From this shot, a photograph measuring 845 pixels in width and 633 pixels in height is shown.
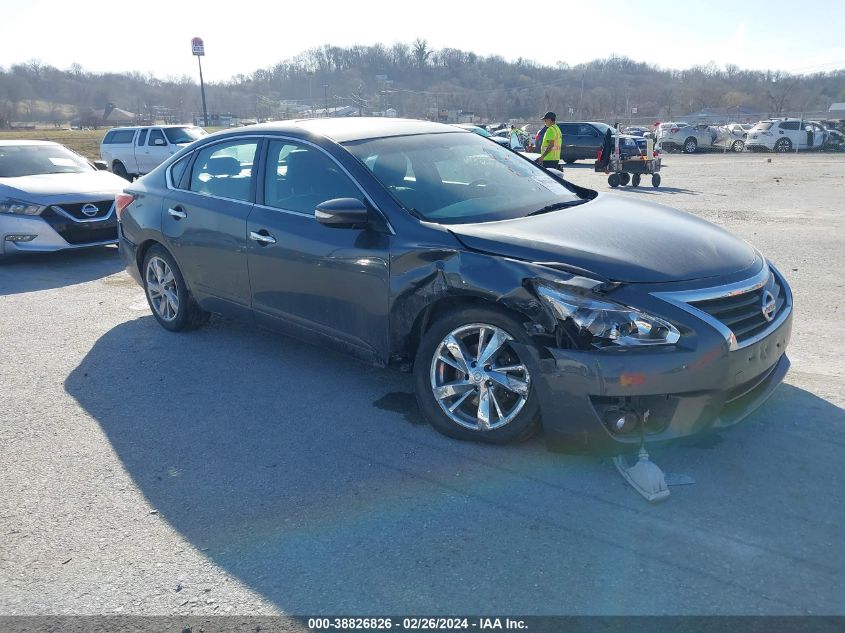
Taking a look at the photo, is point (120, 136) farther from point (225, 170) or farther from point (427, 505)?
point (427, 505)

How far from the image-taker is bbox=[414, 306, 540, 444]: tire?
141 inches

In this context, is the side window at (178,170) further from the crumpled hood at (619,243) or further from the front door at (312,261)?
the crumpled hood at (619,243)

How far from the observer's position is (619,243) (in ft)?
12.0

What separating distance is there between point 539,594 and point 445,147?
3.20m

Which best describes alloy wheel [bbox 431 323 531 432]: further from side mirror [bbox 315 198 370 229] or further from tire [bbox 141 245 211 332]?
tire [bbox 141 245 211 332]

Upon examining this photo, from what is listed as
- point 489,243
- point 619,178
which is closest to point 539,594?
point 489,243

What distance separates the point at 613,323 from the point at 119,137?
72.9 ft

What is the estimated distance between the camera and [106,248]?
10516mm

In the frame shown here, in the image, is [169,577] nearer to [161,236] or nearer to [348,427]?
[348,427]

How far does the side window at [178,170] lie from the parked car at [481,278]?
2 cm

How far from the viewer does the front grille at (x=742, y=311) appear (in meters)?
3.33

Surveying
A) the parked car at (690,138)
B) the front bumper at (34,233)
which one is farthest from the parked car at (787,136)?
the front bumper at (34,233)

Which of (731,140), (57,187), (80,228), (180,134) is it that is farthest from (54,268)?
(731,140)

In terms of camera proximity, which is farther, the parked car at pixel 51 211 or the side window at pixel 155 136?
the side window at pixel 155 136
